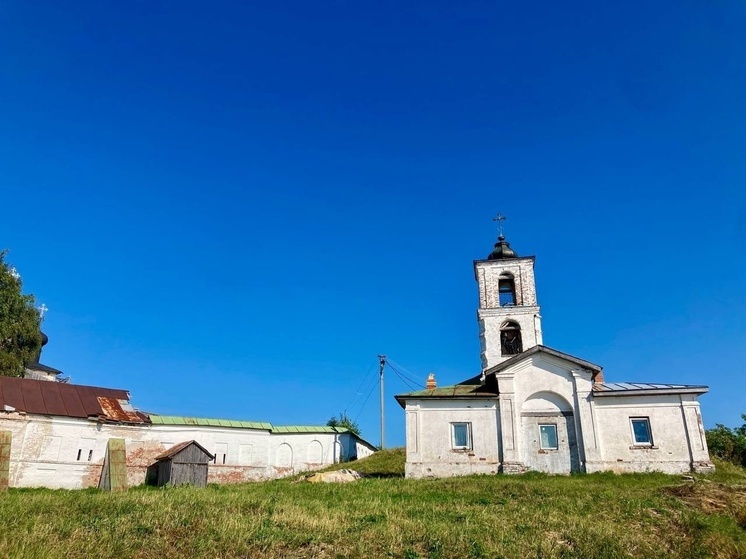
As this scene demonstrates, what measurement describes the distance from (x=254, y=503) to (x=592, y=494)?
9.67 meters

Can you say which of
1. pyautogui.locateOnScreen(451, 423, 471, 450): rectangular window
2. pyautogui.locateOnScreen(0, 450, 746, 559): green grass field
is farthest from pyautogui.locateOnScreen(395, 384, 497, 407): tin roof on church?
pyautogui.locateOnScreen(0, 450, 746, 559): green grass field

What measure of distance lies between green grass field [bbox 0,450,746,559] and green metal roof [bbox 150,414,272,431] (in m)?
15.1

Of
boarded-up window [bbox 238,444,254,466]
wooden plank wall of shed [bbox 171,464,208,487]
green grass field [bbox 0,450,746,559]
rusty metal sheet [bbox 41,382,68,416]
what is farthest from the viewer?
boarded-up window [bbox 238,444,254,466]

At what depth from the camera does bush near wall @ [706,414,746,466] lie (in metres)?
31.1

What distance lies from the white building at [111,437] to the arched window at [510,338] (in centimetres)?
1141

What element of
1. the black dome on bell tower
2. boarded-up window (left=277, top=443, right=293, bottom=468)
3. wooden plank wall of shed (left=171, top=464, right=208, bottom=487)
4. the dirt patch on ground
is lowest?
the dirt patch on ground

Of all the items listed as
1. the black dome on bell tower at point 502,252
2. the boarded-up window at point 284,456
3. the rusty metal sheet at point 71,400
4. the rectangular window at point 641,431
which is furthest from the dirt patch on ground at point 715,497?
the rusty metal sheet at point 71,400

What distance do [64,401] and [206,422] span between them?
7018 millimetres

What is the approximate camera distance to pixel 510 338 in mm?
29172

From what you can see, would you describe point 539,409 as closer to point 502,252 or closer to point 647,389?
point 647,389

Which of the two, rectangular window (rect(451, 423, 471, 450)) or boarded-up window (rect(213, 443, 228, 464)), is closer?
rectangular window (rect(451, 423, 471, 450))

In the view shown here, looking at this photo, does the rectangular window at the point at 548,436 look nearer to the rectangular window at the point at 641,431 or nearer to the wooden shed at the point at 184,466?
the rectangular window at the point at 641,431

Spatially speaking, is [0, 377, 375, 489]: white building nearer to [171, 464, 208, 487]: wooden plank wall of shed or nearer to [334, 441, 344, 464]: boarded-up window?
[334, 441, 344, 464]: boarded-up window

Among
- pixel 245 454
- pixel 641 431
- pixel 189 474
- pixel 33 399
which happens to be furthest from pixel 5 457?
pixel 641 431
